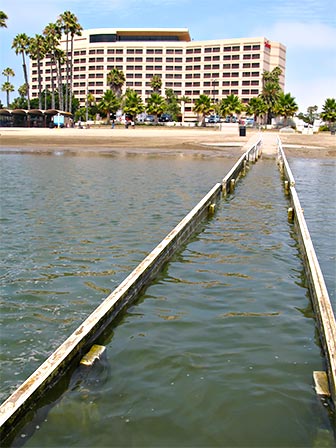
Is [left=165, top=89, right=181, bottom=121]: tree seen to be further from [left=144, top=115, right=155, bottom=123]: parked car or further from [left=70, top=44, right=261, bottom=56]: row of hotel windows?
[left=70, top=44, right=261, bottom=56]: row of hotel windows

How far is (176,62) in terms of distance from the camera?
14412 centimetres

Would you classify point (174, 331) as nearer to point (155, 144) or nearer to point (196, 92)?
point (155, 144)

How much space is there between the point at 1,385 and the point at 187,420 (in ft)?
5.96

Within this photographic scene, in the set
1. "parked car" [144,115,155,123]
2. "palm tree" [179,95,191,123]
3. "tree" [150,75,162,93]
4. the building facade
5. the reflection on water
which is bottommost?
the reflection on water

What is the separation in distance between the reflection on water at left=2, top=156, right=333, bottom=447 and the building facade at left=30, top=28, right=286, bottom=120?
128 m

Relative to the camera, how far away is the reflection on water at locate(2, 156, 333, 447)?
441 centimetres

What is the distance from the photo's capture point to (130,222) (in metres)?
13.1

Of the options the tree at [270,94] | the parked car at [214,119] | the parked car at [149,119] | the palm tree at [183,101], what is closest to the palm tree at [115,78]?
the parked car at [149,119]

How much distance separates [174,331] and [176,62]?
145143mm

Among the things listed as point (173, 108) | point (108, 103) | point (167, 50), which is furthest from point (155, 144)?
point (167, 50)

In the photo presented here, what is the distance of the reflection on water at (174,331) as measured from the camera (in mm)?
4410

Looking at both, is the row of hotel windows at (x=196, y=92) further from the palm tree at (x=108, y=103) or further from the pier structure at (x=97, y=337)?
the pier structure at (x=97, y=337)

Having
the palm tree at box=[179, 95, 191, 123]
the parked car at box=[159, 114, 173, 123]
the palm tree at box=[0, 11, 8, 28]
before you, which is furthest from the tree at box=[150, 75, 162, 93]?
A: the palm tree at box=[0, 11, 8, 28]

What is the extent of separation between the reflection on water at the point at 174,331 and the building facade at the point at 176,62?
128444 mm
